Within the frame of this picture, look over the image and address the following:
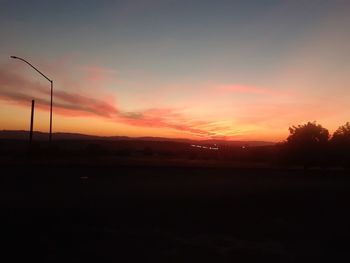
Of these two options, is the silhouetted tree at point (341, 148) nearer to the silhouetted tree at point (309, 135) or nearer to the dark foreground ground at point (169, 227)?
the silhouetted tree at point (309, 135)

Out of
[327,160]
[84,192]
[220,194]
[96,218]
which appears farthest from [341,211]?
[327,160]

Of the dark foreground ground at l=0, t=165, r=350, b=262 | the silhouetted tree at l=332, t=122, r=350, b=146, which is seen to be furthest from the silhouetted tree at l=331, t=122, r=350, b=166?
the dark foreground ground at l=0, t=165, r=350, b=262

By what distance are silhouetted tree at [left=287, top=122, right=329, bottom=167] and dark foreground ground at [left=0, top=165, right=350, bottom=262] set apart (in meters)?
43.3

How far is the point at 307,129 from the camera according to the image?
234 ft

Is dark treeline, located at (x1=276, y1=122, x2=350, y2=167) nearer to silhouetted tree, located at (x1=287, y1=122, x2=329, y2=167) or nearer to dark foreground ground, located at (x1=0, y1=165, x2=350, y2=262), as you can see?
silhouetted tree, located at (x1=287, y1=122, x2=329, y2=167)

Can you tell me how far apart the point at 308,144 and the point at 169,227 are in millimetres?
57151

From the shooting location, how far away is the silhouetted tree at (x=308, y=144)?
69812 millimetres

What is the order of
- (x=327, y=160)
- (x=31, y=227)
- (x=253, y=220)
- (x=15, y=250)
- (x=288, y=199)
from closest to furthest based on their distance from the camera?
(x=15, y=250), (x=31, y=227), (x=253, y=220), (x=288, y=199), (x=327, y=160)

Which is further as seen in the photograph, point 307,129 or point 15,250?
point 307,129

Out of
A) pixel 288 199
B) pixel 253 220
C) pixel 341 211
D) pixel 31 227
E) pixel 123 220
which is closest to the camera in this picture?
pixel 31 227

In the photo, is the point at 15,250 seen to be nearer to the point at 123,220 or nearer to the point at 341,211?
the point at 123,220

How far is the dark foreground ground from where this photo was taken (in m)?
12.6

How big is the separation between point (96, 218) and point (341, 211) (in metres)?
10.9

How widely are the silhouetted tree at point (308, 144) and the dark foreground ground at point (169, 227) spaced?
43.3 meters
